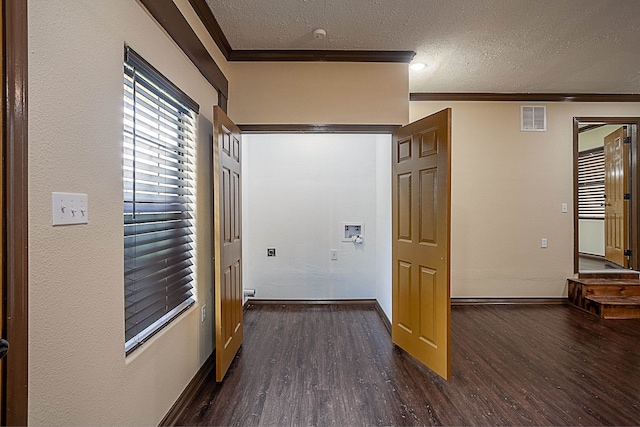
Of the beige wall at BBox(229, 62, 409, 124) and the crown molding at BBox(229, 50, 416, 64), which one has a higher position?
the crown molding at BBox(229, 50, 416, 64)

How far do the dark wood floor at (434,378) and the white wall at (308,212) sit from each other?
2.48 ft

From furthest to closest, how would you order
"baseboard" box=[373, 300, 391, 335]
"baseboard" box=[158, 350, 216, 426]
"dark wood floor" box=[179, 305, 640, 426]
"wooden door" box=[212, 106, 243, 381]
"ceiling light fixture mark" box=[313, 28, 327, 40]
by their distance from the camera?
"baseboard" box=[373, 300, 391, 335], "ceiling light fixture mark" box=[313, 28, 327, 40], "wooden door" box=[212, 106, 243, 381], "dark wood floor" box=[179, 305, 640, 426], "baseboard" box=[158, 350, 216, 426]

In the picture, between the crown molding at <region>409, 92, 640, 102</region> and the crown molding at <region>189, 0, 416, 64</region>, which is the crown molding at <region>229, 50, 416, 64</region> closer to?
the crown molding at <region>189, 0, 416, 64</region>

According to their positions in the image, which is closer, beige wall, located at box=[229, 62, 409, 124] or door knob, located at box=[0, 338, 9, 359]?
door knob, located at box=[0, 338, 9, 359]

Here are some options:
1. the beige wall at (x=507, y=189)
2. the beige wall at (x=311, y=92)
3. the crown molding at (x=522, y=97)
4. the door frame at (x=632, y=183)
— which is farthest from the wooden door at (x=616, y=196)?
the beige wall at (x=311, y=92)

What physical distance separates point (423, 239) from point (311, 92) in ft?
5.24

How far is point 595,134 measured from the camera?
538 centimetres

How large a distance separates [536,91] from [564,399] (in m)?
3.33

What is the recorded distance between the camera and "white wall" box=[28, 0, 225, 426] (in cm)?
93

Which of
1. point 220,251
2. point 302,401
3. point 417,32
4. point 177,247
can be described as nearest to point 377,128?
point 417,32

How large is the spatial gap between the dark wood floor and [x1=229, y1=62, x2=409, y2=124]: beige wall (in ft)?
6.65

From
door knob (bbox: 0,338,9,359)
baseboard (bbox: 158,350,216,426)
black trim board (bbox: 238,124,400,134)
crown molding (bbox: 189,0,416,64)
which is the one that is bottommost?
baseboard (bbox: 158,350,216,426)

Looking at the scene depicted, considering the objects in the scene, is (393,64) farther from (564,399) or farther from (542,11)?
(564,399)

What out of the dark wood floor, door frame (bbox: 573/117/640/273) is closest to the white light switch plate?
the dark wood floor
